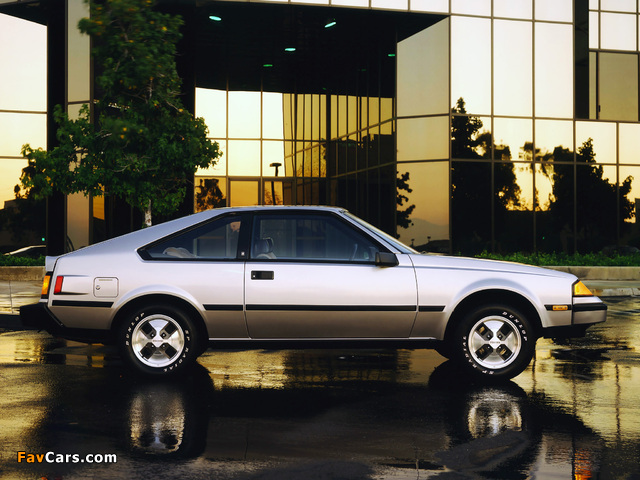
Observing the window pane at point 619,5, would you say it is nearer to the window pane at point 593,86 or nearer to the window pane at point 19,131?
the window pane at point 593,86

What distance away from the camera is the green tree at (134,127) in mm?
14406

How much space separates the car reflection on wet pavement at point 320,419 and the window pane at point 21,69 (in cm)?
2062

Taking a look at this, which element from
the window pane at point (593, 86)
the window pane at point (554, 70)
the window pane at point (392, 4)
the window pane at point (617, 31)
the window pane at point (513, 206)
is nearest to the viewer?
the window pane at point (392, 4)

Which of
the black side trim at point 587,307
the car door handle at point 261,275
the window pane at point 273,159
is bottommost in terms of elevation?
the black side trim at point 587,307

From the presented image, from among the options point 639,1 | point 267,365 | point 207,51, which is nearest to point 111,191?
point 267,365

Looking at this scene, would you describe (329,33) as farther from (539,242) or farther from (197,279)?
(197,279)

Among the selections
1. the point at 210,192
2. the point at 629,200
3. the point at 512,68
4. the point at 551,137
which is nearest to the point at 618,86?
the point at 551,137

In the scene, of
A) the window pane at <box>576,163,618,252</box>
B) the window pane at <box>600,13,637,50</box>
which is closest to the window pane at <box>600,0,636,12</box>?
the window pane at <box>600,13,637,50</box>

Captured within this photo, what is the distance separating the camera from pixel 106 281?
273 inches

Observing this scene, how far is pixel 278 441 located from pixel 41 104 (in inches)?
977

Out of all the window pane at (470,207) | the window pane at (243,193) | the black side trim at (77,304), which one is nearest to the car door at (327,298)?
the black side trim at (77,304)

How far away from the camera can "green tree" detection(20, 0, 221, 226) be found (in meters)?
14.4

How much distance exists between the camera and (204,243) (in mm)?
7078

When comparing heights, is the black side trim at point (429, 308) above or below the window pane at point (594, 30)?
below
